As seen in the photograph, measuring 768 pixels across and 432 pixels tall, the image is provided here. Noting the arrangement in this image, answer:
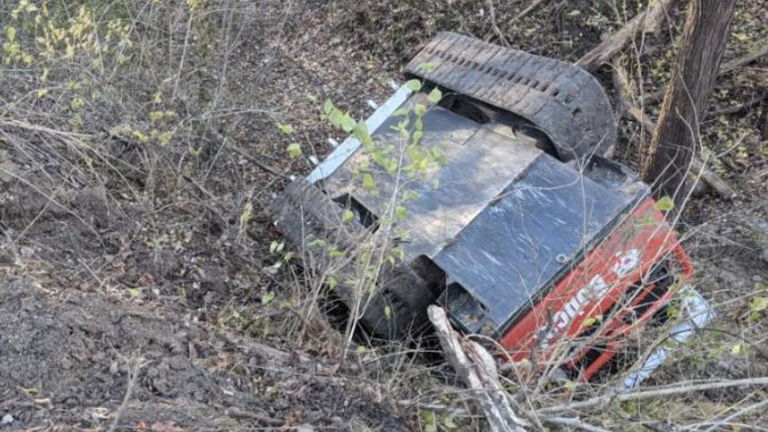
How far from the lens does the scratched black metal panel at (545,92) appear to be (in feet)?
13.1

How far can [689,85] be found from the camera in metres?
4.71

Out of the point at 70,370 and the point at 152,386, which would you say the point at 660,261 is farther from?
the point at 70,370

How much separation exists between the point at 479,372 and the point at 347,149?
192 centimetres

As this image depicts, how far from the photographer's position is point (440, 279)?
12.0 feet

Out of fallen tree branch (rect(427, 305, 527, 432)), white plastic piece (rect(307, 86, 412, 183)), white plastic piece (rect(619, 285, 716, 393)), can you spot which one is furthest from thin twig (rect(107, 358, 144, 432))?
white plastic piece (rect(619, 285, 716, 393))

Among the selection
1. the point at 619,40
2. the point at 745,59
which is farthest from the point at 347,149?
the point at 745,59

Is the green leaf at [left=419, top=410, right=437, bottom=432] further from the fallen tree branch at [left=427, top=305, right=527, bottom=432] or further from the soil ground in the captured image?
the fallen tree branch at [left=427, top=305, right=527, bottom=432]

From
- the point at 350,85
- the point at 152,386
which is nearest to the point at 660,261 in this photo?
the point at 152,386

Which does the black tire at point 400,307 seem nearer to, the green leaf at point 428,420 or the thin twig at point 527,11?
the green leaf at point 428,420

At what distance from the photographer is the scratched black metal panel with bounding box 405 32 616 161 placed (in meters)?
3.99

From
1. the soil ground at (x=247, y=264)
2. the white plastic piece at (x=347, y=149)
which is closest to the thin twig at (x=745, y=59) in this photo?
the soil ground at (x=247, y=264)

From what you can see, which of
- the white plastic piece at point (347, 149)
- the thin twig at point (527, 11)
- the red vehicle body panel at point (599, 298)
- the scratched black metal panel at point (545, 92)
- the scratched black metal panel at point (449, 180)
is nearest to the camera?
the red vehicle body panel at point (599, 298)

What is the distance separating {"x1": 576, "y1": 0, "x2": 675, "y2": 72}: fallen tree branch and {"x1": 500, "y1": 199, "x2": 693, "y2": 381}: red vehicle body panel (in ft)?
8.57

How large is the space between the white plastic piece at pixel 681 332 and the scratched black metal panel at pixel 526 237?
48 cm
